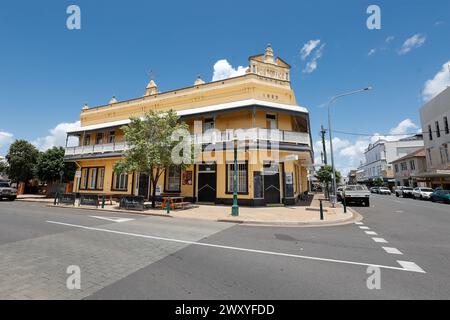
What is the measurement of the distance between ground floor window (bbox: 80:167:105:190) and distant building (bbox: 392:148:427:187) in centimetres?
4827

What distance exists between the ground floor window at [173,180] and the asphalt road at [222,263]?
415 inches

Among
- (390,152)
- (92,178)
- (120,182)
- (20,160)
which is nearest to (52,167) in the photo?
(92,178)

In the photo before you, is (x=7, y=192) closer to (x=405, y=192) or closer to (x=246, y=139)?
(x=246, y=139)

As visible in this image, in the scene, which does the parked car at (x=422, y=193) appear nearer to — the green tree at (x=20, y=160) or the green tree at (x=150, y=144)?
the green tree at (x=150, y=144)

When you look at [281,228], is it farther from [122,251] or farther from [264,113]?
[264,113]

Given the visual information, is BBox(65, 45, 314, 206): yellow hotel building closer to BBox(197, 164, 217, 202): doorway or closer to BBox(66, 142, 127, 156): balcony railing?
BBox(197, 164, 217, 202): doorway

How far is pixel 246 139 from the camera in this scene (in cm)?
1597

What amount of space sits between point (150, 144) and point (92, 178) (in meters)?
13.4

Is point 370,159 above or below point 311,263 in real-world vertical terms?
above

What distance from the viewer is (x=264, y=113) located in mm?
17781

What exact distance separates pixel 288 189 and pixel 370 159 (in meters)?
72.3

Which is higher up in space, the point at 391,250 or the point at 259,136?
the point at 259,136
